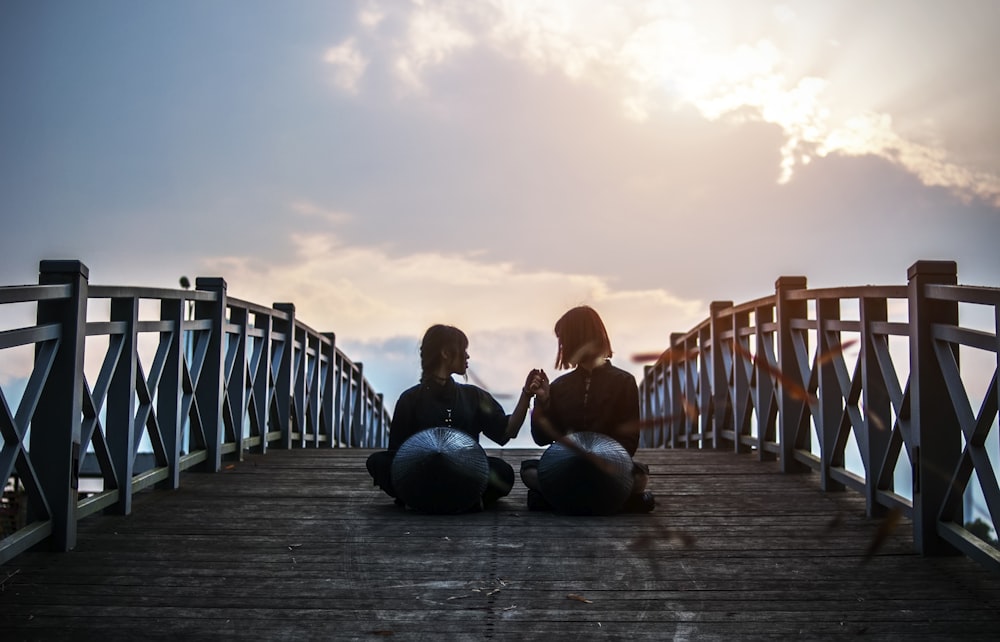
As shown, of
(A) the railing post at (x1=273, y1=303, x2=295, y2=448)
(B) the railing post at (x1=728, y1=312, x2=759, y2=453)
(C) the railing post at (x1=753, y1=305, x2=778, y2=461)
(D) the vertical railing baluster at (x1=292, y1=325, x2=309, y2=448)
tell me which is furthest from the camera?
(D) the vertical railing baluster at (x1=292, y1=325, x2=309, y2=448)

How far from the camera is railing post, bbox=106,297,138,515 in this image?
5.98m

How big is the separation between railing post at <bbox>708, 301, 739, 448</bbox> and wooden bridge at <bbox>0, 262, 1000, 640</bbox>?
2.00m

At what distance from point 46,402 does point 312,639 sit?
2349 mm

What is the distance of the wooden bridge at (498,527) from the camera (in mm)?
4004

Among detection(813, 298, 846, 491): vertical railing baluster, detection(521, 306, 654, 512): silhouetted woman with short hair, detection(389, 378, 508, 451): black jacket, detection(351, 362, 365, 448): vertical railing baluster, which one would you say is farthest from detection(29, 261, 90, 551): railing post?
detection(351, 362, 365, 448): vertical railing baluster

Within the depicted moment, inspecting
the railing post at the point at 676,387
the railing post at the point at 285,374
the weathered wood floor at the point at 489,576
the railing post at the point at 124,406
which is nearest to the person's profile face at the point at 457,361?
the weathered wood floor at the point at 489,576

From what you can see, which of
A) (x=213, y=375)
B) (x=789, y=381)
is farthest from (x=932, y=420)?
(x=213, y=375)

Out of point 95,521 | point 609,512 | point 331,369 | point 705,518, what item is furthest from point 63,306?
point 331,369

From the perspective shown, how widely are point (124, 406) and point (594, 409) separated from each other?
296 cm

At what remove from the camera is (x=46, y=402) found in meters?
5.14

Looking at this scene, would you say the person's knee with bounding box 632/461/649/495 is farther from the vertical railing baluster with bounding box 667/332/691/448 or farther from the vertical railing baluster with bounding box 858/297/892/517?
the vertical railing baluster with bounding box 667/332/691/448

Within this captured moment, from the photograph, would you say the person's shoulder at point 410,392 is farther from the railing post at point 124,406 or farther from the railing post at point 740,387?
the railing post at point 740,387

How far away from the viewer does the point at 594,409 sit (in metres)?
6.06

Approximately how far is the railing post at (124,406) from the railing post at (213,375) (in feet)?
5.24
